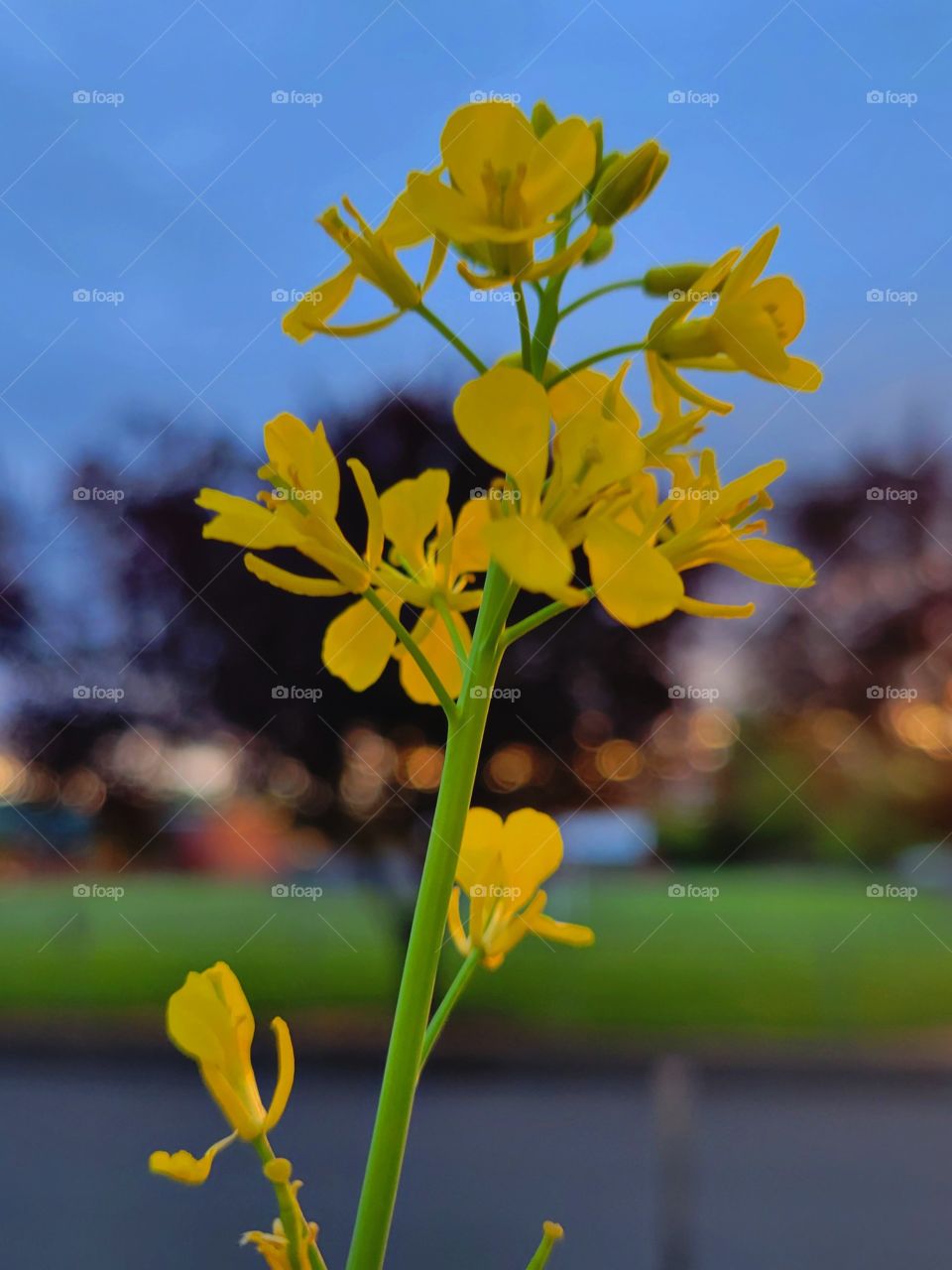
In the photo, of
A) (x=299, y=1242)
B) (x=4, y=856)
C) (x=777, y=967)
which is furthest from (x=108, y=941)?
(x=299, y=1242)

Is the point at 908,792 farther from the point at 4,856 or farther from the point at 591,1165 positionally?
the point at 4,856

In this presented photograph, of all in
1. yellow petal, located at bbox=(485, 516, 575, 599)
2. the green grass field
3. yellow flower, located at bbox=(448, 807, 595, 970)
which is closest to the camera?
yellow petal, located at bbox=(485, 516, 575, 599)

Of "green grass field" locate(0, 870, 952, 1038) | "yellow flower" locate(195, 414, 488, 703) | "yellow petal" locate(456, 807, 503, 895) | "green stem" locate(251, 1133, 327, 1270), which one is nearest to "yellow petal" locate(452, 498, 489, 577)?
"yellow flower" locate(195, 414, 488, 703)

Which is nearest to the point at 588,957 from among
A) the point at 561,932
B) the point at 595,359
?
the point at 561,932

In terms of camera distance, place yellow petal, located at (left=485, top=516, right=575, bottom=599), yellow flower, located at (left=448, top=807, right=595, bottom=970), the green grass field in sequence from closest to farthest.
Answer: yellow petal, located at (left=485, top=516, right=575, bottom=599) < yellow flower, located at (left=448, top=807, right=595, bottom=970) < the green grass field

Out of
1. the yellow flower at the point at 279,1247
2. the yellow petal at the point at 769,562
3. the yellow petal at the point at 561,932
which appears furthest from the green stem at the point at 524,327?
the yellow flower at the point at 279,1247

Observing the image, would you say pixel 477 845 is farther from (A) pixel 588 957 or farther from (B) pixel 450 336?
(A) pixel 588 957

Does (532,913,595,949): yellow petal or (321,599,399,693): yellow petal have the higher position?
(321,599,399,693): yellow petal

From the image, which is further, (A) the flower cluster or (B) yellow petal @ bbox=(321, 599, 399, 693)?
(B) yellow petal @ bbox=(321, 599, 399, 693)

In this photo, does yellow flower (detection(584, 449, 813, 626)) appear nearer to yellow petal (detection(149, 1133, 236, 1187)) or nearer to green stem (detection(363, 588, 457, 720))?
green stem (detection(363, 588, 457, 720))
